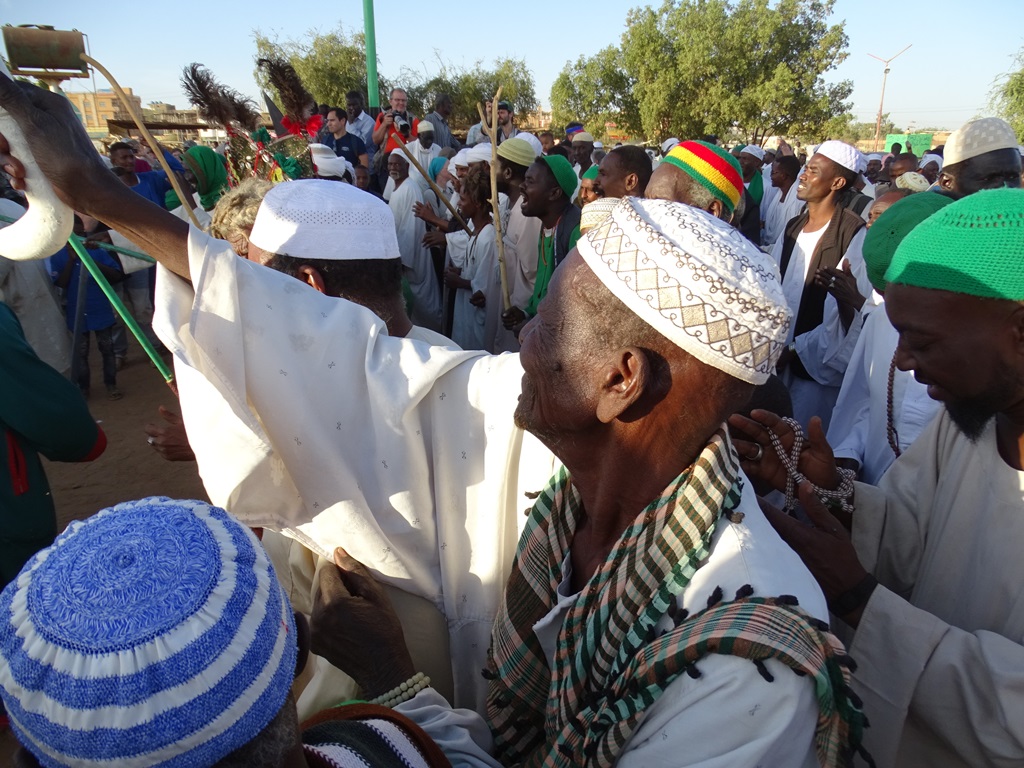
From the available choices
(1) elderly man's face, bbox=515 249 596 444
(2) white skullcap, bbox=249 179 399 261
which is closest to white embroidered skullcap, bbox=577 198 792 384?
(1) elderly man's face, bbox=515 249 596 444

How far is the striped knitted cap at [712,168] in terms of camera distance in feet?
12.6

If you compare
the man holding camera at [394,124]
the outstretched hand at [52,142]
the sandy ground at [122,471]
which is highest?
the outstretched hand at [52,142]

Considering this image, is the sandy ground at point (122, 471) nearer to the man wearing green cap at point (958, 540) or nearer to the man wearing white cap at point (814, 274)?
the man wearing white cap at point (814, 274)

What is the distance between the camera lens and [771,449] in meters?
1.97

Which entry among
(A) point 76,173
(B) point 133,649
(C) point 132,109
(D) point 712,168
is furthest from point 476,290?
(B) point 133,649

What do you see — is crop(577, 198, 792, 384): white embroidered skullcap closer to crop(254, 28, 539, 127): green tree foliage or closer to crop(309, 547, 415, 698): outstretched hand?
crop(309, 547, 415, 698): outstretched hand

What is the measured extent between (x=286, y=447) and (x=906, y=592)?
1.91 m

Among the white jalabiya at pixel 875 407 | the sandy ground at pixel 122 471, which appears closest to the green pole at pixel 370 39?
the sandy ground at pixel 122 471

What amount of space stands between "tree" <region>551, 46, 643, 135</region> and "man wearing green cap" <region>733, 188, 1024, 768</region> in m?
39.3

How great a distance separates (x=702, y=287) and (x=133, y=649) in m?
1.05

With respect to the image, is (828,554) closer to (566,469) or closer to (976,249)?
(566,469)

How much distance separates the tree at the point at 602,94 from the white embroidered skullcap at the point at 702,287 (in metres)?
39.8

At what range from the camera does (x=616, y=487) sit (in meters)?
1.47

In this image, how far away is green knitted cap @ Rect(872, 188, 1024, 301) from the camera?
5.03 ft
